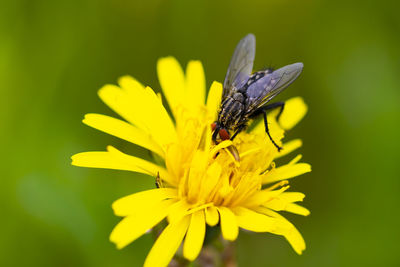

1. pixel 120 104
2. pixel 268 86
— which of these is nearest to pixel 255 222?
pixel 268 86

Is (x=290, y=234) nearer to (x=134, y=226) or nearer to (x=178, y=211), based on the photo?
(x=178, y=211)

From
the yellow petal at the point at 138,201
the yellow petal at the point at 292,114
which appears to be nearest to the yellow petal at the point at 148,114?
the yellow petal at the point at 138,201

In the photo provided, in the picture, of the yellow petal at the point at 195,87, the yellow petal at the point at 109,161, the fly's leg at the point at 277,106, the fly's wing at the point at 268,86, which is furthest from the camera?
the yellow petal at the point at 195,87

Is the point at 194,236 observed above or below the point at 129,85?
below

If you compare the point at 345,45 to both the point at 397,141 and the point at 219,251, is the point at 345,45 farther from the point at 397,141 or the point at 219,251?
the point at 219,251

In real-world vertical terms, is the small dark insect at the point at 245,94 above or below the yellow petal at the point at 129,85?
below

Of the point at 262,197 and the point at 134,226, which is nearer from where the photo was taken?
the point at 134,226

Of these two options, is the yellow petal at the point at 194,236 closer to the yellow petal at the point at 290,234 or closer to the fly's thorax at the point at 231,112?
the yellow petal at the point at 290,234
